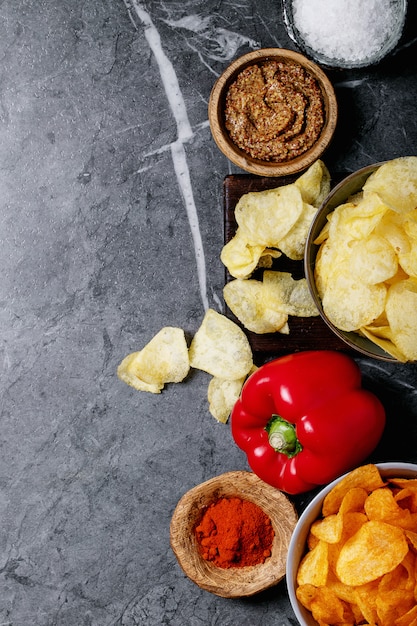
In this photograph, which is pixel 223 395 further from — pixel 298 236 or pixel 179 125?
pixel 179 125

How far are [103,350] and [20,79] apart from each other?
2.03ft

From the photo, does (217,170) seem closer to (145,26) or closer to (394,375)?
(145,26)

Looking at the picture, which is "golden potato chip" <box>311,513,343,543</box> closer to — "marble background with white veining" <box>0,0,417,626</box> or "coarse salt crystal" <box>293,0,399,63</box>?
"marble background with white veining" <box>0,0,417,626</box>

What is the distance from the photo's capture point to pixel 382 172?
1372mm

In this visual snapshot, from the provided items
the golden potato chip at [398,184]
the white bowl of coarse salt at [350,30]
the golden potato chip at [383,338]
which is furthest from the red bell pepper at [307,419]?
the white bowl of coarse salt at [350,30]

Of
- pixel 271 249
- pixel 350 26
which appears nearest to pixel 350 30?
pixel 350 26

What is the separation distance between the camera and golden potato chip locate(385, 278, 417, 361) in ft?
4.49

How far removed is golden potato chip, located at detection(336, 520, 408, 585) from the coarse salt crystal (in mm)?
894

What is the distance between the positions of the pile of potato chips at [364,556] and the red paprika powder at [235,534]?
0.50ft

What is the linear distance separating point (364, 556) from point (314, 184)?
27.4 inches

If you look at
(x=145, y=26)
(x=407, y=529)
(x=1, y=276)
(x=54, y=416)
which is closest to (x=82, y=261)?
(x=1, y=276)

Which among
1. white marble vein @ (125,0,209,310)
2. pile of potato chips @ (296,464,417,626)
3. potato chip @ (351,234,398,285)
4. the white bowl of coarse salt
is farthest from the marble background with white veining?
potato chip @ (351,234,398,285)

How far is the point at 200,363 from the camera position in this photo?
1.64 m

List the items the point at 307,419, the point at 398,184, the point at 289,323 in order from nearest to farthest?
the point at 398,184 → the point at 307,419 → the point at 289,323
